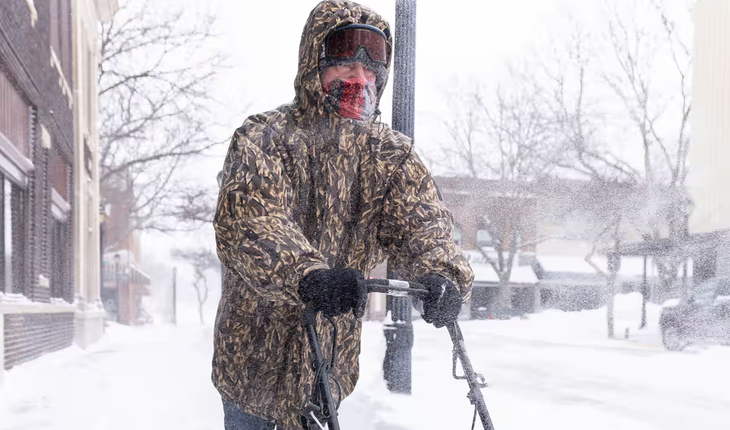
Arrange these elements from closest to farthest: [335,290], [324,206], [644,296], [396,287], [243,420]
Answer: [335,290] < [396,287] < [324,206] < [243,420] < [644,296]

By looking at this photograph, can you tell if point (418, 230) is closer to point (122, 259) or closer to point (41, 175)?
point (41, 175)

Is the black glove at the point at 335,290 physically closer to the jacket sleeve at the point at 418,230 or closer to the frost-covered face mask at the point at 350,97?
the jacket sleeve at the point at 418,230

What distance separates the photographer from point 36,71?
8250mm

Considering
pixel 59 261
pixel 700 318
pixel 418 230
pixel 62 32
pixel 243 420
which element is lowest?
pixel 700 318

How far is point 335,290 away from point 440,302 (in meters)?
0.32

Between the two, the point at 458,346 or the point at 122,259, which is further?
the point at 122,259

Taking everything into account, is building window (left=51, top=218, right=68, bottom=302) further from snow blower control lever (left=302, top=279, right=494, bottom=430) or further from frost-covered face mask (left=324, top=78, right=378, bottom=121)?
snow blower control lever (left=302, top=279, right=494, bottom=430)

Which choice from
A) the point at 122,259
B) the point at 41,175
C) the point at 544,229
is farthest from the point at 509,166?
the point at 122,259

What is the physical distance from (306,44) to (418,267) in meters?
0.74

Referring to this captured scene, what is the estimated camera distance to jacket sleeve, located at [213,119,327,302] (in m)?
1.67

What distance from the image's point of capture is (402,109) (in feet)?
20.3

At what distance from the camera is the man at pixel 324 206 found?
5.95ft

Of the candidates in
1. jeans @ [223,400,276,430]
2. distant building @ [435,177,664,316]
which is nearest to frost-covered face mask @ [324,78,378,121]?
jeans @ [223,400,276,430]

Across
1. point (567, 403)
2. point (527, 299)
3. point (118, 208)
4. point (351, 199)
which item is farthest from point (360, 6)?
point (118, 208)
